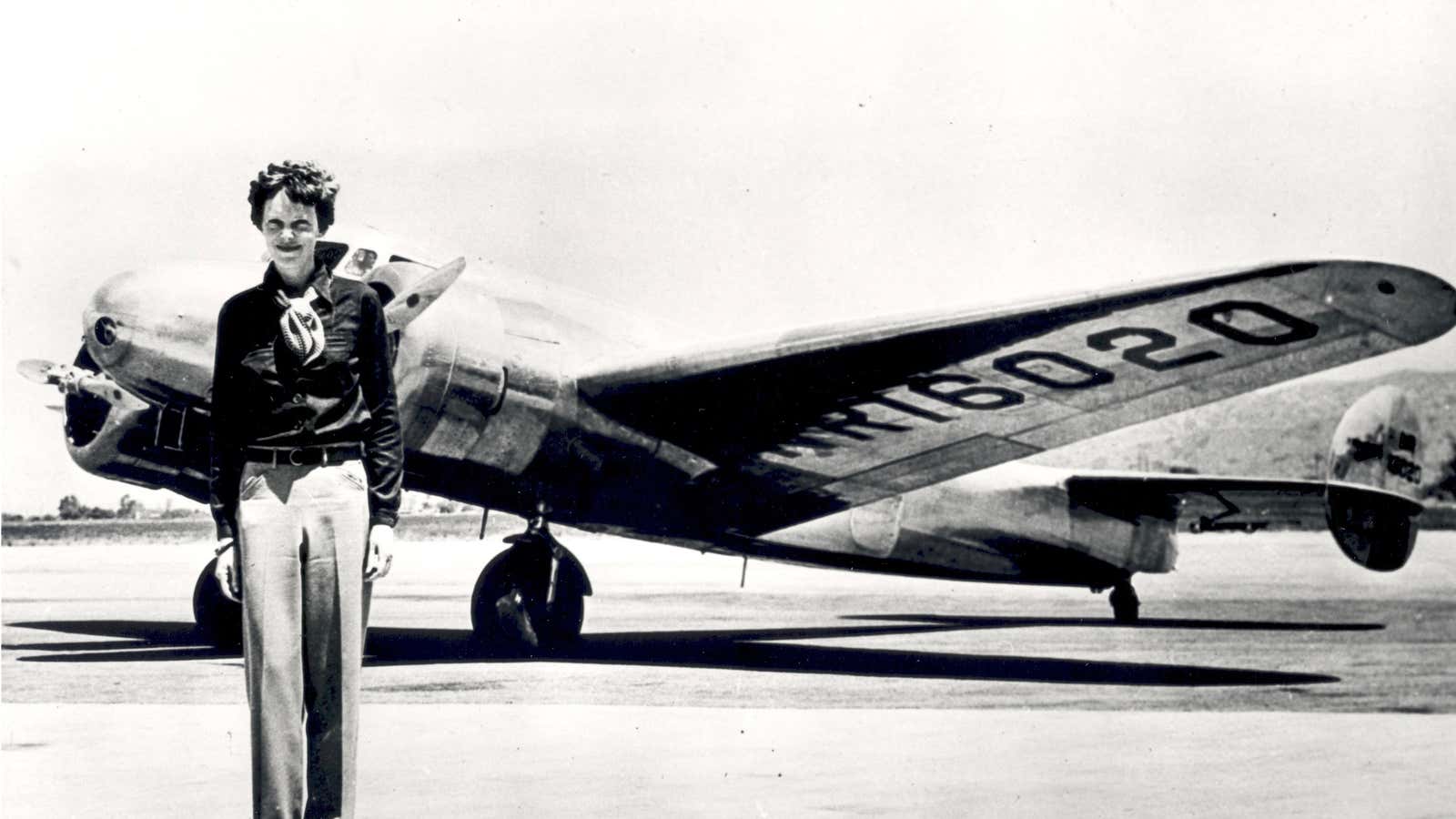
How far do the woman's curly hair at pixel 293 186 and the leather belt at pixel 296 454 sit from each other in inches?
23.5

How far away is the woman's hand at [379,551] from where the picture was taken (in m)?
3.74

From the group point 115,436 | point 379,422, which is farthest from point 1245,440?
point 379,422

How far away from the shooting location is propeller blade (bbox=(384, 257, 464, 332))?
26.9 feet

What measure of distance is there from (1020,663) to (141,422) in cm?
628

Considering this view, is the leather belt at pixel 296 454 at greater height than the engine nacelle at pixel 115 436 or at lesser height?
greater

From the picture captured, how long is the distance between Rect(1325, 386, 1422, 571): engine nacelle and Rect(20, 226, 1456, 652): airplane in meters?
0.02

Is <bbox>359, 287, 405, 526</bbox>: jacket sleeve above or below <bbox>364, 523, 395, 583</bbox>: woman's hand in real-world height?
above

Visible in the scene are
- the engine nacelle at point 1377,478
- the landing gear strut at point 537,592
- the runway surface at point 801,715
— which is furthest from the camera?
the engine nacelle at point 1377,478

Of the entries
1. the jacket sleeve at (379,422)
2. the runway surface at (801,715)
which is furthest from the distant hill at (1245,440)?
the jacket sleeve at (379,422)

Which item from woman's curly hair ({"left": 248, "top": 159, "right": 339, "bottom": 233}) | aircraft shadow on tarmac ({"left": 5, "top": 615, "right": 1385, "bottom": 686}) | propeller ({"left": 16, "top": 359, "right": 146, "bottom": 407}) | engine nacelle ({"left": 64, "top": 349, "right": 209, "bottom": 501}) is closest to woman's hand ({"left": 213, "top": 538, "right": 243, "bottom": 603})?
woman's curly hair ({"left": 248, "top": 159, "right": 339, "bottom": 233})

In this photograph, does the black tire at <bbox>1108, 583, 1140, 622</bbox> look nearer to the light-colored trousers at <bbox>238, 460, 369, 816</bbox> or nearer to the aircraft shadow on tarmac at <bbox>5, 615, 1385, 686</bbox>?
the aircraft shadow on tarmac at <bbox>5, 615, 1385, 686</bbox>

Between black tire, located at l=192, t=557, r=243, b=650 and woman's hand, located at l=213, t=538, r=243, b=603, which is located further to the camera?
black tire, located at l=192, t=557, r=243, b=650

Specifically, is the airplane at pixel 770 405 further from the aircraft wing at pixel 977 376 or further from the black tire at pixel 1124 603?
the black tire at pixel 1124 603

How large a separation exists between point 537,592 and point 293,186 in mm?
6132
